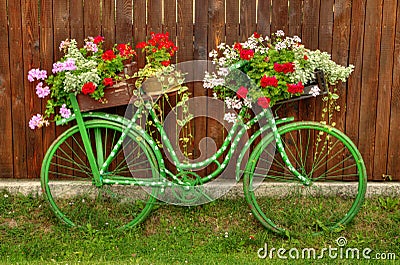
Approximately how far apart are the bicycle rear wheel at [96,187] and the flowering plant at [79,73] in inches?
11.0

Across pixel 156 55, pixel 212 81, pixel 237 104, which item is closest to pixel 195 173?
pixel 237 104

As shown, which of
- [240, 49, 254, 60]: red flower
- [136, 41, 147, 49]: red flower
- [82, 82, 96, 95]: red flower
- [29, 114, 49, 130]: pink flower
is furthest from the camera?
[29, 114, 49, 130]: pink flower

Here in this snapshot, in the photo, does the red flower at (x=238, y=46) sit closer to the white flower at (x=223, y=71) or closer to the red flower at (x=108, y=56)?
the white flower at (x=223, y=71)

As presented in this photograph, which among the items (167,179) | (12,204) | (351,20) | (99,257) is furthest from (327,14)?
(12,204)

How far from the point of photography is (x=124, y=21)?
5.09m

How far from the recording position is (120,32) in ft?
16.7

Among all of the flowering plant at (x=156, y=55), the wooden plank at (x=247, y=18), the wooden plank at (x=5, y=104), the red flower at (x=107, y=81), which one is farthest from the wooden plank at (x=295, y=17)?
the wooden plank at (x=5, y=104)

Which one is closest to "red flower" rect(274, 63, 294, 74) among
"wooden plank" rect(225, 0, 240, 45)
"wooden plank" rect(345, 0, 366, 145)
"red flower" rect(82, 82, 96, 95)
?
"wooden plank" rect(225, 0, 240, 45)

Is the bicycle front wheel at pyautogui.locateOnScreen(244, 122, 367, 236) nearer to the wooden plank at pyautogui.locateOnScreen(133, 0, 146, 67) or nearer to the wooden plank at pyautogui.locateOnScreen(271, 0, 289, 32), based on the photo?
the wooden plank at pyautogui.locateOnScreen(271, 0, 289, 32)

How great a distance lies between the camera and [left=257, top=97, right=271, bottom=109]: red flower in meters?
4.63

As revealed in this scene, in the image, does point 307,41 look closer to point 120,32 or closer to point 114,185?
point 120,32

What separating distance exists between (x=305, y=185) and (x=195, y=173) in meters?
0.96

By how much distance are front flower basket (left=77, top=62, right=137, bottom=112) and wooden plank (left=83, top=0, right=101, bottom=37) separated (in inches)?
26.8

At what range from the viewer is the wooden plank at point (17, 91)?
16.7ft
